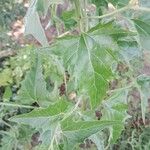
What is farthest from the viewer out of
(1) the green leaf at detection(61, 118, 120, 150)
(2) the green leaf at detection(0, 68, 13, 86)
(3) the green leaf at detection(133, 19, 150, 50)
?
(2) the green leaf at detection(0, 68, 13, 86)

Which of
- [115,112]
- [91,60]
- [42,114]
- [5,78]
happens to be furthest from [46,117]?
[5,78]

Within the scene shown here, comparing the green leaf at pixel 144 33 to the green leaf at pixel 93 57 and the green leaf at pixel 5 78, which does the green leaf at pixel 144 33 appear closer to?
the green leaf at pixel 93 57

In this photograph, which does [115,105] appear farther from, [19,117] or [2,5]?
[2,5]

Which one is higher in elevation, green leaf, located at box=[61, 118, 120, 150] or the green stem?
the green stem

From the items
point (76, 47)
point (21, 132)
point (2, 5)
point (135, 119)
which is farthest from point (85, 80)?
point (2, 5)

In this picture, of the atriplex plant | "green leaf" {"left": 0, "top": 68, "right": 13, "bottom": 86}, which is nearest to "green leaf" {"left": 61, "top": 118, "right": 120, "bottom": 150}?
the atriplex plant

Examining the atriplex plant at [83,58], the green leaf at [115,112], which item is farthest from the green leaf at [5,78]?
the atriplex plant at [83,58]

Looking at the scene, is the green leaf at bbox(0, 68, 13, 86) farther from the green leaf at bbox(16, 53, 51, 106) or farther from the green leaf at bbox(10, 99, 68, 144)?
the green leaf at bbox(10, 99, 68, 144)
